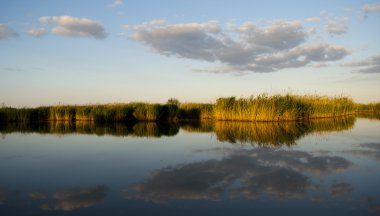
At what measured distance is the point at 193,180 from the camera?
5.29 meters

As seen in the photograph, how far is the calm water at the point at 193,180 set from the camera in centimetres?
398

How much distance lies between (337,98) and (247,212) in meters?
24.7

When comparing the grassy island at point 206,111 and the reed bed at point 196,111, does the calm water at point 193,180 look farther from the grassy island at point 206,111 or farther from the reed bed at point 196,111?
the reed bed at point 196,111

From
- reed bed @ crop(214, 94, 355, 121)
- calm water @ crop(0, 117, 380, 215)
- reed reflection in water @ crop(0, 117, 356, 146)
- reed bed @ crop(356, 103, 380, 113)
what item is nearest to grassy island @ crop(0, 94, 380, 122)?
reed bed @ crop(214, 94, 355, 121)

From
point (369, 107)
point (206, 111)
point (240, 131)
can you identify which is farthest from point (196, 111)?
point (369, 107)

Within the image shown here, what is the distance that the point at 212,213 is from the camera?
378 centimetres

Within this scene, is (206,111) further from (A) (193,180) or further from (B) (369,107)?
(B) (369,107)

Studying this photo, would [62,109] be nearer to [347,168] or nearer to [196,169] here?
[196,169]

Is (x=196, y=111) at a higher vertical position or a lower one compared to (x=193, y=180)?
higher

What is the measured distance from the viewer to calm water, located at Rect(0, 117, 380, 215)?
398 centimetres

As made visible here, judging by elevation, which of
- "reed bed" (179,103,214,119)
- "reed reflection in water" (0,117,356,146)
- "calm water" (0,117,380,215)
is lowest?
"calm water" (0,117,380,215)

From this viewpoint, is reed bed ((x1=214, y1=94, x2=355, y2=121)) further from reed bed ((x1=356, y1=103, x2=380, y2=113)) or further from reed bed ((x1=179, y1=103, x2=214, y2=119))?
reed bed ((x1=356, y1=103, x2=380, y2=113))

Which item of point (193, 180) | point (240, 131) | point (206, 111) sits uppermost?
point (206, 111)

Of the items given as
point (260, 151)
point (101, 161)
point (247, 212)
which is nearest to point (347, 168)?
point (260, 151)
